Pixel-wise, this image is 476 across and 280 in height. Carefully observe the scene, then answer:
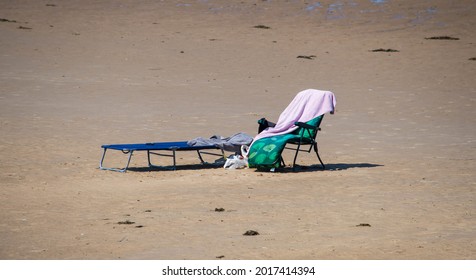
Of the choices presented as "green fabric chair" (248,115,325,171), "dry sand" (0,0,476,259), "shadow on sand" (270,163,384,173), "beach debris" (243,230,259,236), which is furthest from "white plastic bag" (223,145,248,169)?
"beach debris" (243,230,259,236)

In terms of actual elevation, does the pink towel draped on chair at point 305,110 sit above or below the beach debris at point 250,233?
above

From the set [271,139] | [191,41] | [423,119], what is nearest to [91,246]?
[271,139]

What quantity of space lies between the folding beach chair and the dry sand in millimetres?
300

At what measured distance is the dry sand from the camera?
911cm

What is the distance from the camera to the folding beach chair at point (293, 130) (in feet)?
42.8

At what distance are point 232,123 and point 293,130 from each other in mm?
4554

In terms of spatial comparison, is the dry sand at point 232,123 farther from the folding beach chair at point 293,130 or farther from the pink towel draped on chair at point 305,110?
the pink towel draped on chair at point 305,110

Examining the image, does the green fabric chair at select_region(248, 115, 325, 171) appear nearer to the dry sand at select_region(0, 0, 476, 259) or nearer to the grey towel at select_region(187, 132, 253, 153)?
the dry sand at select_region(0, 0, 476, 259)

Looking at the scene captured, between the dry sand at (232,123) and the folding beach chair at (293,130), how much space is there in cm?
30

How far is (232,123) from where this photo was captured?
709 inches

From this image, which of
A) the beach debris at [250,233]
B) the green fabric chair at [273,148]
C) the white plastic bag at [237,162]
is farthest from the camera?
the white plastic bag at [237,162]

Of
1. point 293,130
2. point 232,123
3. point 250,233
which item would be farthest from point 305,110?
point 250,233

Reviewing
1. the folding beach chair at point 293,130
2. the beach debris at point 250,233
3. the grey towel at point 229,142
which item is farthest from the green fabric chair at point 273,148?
the beach debris at point 250,233

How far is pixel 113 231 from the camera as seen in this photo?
9.21 meters
